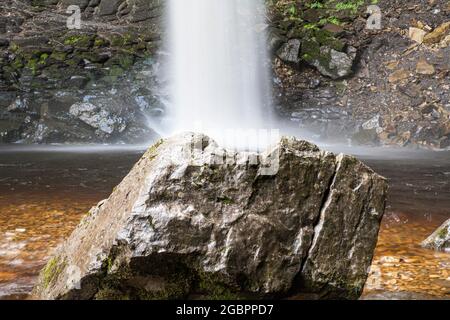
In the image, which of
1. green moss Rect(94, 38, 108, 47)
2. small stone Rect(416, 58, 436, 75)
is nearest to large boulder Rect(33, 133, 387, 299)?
small stone Rect(416, 58, 436, 75)

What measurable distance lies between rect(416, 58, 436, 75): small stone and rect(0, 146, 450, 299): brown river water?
11.7 ft

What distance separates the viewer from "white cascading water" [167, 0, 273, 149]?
1562 centimetres

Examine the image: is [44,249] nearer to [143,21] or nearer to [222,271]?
→ [222,271]

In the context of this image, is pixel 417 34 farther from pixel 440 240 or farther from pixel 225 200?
pixel 225 200

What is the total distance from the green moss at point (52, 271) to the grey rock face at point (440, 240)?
10.8 ft

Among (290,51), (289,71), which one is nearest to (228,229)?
(290,51)

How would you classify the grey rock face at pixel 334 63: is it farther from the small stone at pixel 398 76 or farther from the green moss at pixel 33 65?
the green moss at pixel 33 65

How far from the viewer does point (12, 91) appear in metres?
14.6

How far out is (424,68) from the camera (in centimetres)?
1345

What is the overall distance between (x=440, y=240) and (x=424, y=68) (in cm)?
1112

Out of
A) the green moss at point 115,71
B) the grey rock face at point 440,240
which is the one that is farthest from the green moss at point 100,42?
the grey rock face at point 440,240

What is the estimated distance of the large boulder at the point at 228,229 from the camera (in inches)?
91.1
